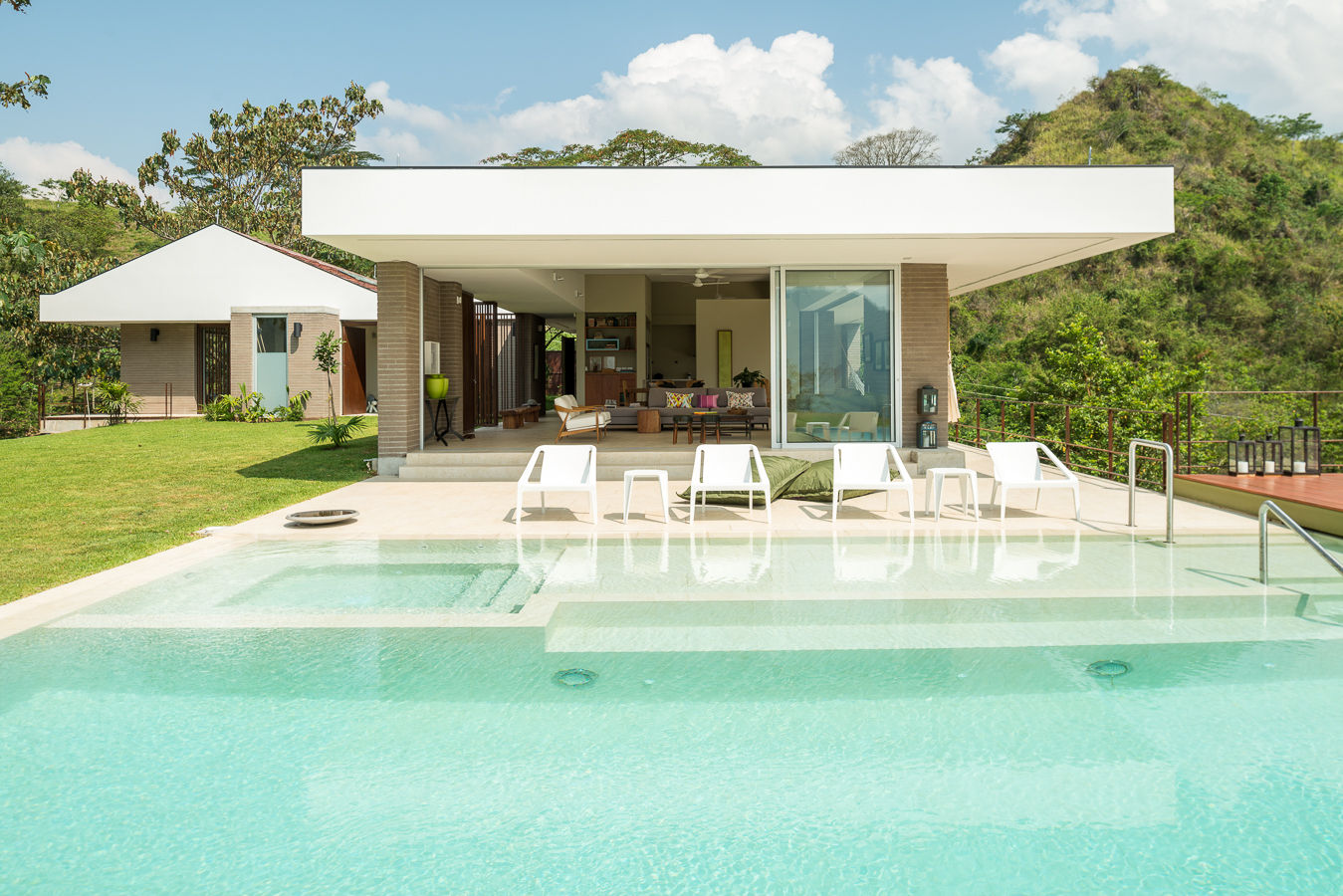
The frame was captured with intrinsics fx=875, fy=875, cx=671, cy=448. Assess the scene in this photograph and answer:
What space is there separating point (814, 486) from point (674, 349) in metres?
14.9

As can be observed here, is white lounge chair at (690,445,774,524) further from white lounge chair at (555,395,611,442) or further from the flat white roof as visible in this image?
white lounge chair at (555,395,611,442)

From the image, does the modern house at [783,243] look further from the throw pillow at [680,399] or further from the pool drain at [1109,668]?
the pool drain at [1109,668]

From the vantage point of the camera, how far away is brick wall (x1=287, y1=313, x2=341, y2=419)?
71.8 feet

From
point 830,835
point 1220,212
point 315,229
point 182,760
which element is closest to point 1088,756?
point 830,835

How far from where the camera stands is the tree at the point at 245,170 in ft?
119

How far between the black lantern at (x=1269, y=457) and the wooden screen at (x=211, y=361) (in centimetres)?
2345

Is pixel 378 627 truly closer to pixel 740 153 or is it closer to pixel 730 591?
pixel 730 591

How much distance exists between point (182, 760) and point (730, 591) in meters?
3.20

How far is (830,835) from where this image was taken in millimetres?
2865

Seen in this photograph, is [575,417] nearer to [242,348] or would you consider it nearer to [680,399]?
[680,399]

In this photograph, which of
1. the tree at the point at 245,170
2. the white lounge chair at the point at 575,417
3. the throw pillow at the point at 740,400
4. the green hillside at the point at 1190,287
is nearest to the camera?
the white lounge chair at the point at 575,417

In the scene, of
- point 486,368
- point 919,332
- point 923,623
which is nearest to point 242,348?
point 486,368

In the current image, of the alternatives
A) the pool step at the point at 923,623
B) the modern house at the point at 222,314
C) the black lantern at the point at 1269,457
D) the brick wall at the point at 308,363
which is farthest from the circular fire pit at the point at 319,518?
the brick wall at the point at 308,363

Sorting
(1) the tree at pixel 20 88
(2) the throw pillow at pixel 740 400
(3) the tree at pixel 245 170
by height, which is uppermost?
(3) the tree at pixel 245 170
